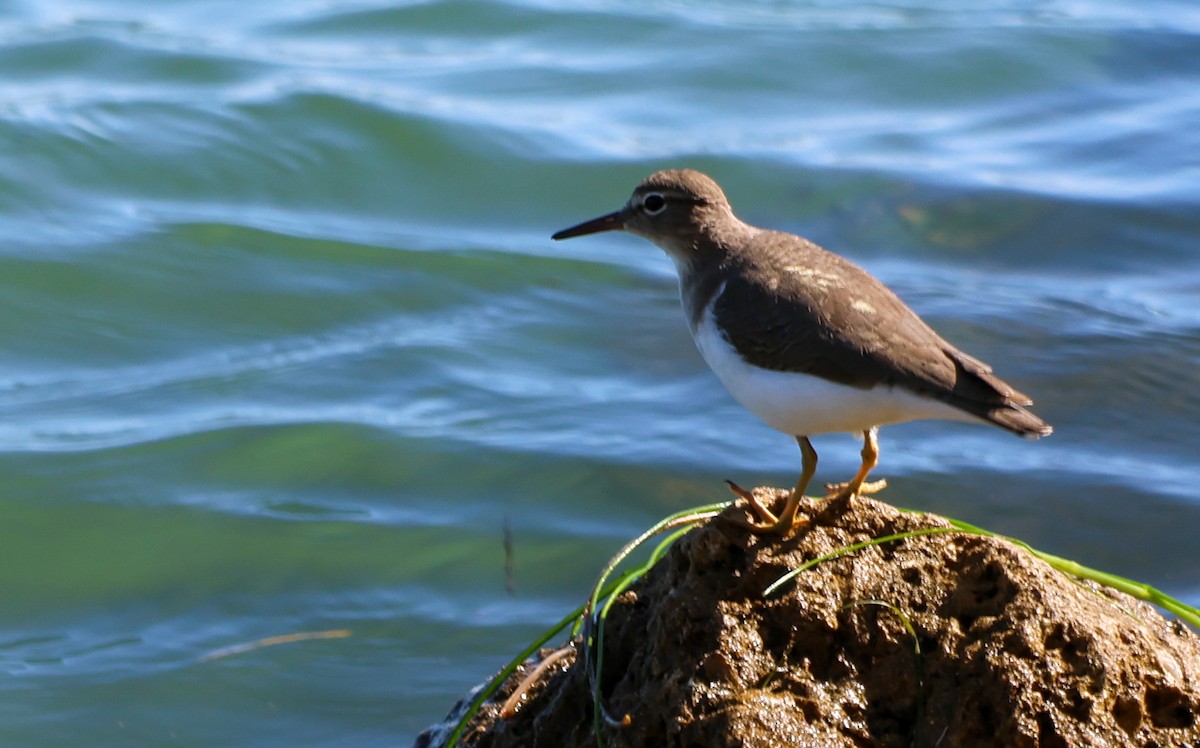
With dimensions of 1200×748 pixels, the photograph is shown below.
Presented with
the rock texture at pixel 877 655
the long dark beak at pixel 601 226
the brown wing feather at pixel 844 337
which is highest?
the long dark beak at pixel 601 226

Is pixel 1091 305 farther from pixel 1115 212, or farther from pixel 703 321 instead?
pixel 703 321

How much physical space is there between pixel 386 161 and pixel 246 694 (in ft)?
27.0

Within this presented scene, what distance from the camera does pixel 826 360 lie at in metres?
5.02

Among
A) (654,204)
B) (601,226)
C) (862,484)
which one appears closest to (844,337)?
(862,484)

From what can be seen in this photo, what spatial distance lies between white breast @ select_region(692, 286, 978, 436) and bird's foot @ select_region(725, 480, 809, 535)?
420mm

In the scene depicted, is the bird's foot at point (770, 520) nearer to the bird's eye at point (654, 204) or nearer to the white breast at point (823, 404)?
the white breast at point (823, 404)

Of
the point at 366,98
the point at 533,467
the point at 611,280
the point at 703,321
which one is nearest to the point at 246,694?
the point at 533,467

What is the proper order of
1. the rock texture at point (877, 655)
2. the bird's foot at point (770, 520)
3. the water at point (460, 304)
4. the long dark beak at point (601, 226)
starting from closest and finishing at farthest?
the rock texture at point (877, 655), the bird's foot at point (770, 520), the long dark beak at point (601, 226), the water at point (460, 304)

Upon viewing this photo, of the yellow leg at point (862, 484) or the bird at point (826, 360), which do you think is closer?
the yellow leg at point (862, 484)

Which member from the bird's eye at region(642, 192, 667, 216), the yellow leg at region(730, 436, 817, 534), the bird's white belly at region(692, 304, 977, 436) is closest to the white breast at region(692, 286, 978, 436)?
the bird's white belly at region(692, 304, 977, 436)

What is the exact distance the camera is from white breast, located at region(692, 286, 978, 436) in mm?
4945

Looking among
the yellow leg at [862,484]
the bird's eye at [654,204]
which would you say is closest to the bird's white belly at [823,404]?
the yellow leg at [862,484]

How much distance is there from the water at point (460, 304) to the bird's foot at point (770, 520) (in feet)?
10.1

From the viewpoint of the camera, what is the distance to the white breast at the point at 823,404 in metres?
4.95
